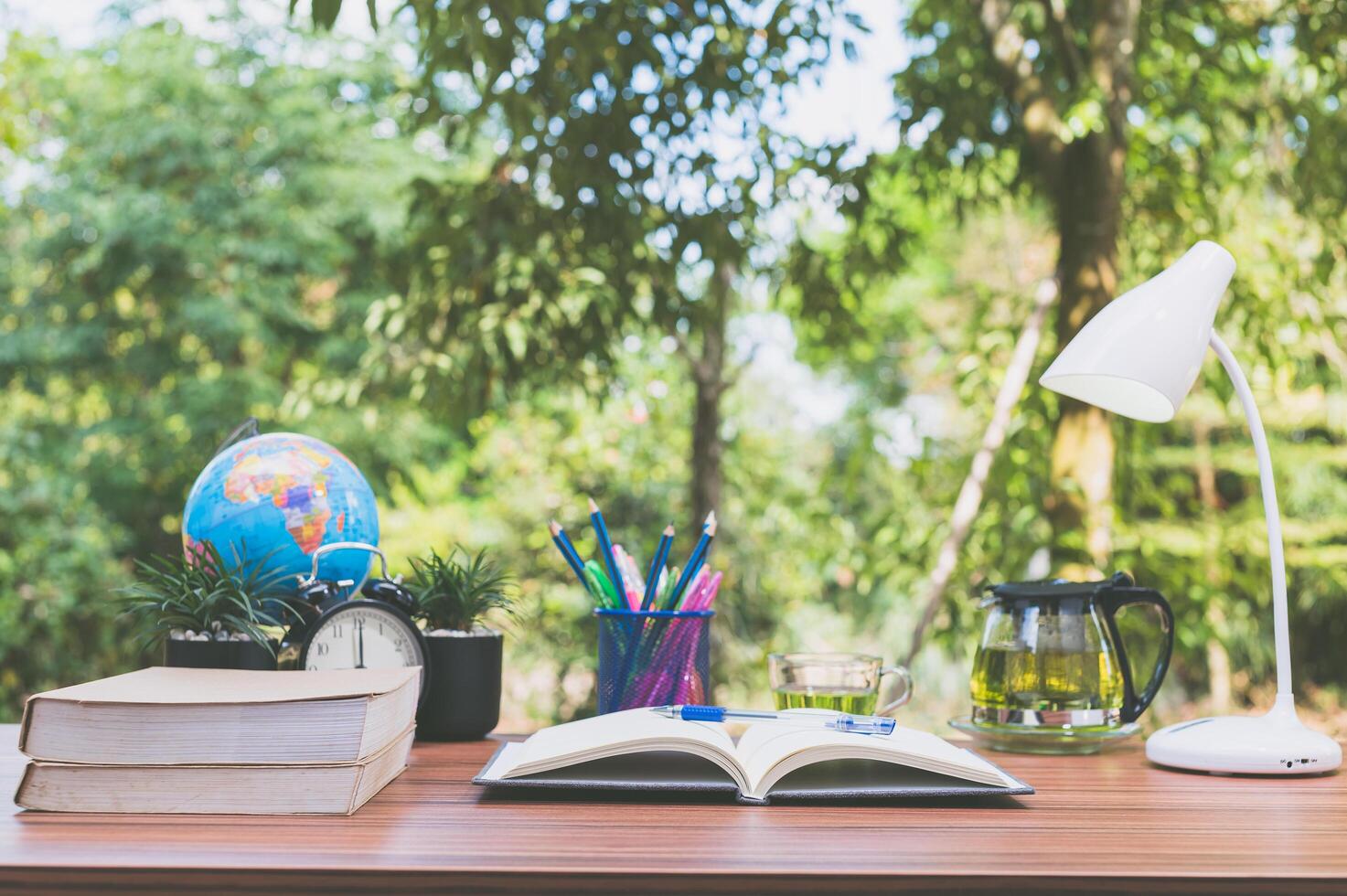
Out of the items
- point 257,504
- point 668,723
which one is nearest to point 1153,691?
point 668,723

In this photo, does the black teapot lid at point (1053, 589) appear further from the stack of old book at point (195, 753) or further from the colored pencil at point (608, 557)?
the stack of old book at point (195, 753)

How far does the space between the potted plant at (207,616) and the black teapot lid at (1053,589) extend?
0.63m

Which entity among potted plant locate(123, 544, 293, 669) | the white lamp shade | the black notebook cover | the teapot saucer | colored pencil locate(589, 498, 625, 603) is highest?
the white lamp shade

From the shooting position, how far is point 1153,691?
950 millimetres

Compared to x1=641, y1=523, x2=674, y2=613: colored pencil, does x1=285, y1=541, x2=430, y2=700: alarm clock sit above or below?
below

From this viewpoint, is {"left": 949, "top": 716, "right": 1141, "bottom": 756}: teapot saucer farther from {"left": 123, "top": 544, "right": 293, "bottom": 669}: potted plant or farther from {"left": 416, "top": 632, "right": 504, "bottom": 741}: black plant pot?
{"left": 123, "top": 544, "right": 293, "bottom": 669}: potted plant

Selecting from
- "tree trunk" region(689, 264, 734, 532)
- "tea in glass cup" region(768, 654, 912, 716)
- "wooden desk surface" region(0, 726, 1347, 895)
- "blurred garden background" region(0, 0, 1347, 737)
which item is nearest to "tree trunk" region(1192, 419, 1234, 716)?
"blurred garden background" region(0, 0, 1347, 737)

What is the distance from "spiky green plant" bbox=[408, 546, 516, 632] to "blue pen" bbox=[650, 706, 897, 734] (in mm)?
197

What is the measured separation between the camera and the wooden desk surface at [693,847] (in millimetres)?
549

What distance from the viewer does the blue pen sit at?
83 cm

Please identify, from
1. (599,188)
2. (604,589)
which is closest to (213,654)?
(604,589)

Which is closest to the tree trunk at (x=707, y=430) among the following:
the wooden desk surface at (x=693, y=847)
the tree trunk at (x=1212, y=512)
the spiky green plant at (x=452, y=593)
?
the tree trunk at (x=1212, y=512)

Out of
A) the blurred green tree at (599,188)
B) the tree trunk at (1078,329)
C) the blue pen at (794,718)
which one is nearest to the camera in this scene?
the blue pen at (794,718)

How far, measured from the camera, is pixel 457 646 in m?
0.97
